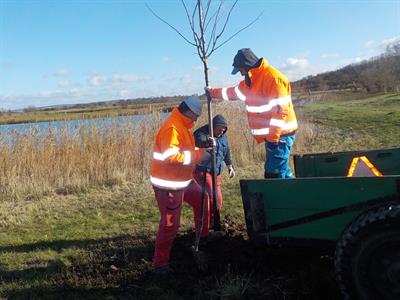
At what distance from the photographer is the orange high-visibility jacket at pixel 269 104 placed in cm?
486

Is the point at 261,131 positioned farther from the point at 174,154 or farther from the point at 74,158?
the point at 74,158

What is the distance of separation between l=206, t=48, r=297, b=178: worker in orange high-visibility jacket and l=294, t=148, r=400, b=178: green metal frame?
186 mm

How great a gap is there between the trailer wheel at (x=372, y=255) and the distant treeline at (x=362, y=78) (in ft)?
144

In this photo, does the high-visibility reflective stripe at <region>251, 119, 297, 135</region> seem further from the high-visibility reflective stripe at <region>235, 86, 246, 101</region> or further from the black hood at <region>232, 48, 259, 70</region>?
the black hood at <region>232, 48, 259, 70</region>

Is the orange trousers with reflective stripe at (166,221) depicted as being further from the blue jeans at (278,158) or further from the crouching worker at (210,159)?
the blue jeans at (278,158)

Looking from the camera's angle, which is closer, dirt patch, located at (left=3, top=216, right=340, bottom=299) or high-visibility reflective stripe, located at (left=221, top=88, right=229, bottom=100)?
dirt patch, located at (left=3, top=216, right=340, bottom=299)

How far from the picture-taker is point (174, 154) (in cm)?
431

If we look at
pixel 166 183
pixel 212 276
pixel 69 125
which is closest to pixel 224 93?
pixel 166 183

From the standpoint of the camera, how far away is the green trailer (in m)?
3.01

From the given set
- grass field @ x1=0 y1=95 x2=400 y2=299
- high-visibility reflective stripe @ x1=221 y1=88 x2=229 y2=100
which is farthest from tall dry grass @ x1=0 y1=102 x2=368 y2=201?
high-visibility reflective stripe @ x1=221 y1=88 x2=229 y2=100

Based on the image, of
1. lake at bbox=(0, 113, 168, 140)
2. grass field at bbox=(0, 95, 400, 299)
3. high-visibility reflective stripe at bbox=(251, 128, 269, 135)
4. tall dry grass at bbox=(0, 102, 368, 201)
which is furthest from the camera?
lake at bbox=(0, 113, 168, 140)

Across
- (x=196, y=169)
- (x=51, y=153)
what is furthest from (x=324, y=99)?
(x=196, y=169)

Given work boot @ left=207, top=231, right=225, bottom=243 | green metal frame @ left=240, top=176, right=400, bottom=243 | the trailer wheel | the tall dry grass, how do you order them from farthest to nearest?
the tall dry grass → work boot @ left=207, top=231, right=225, bottom=243 → green metal frame @ left=240, top=176, right=400, bottom=243 → the trailer wheel

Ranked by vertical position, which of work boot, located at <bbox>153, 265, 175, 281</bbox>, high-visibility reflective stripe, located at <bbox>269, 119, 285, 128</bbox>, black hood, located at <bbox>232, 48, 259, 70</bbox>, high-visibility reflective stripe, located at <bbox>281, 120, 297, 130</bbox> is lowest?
work boot, located at <bbox>153, 265, 175, 281</bbox>
